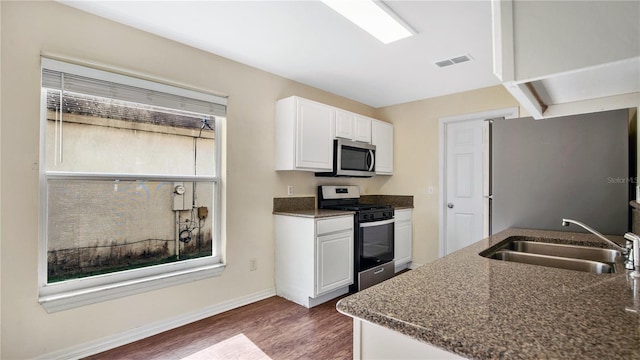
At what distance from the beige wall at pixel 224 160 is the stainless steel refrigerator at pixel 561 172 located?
4.90ft

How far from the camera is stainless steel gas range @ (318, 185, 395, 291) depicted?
337 centimetres

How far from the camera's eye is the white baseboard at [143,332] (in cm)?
207

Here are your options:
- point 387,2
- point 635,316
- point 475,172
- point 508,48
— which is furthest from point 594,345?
point 475,172

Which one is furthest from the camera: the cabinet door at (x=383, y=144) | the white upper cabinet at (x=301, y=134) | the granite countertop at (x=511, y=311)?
the cabinet door at (x=383, y=144)

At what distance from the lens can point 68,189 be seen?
2145 mm

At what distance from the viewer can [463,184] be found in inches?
156

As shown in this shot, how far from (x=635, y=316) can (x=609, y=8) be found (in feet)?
2.31

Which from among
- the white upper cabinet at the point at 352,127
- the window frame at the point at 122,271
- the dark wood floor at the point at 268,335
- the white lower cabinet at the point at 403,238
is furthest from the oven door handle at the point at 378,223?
the window frame at the point at 122,271

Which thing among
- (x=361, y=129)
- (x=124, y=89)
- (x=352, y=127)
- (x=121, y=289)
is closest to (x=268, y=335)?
(x=121, y=289)

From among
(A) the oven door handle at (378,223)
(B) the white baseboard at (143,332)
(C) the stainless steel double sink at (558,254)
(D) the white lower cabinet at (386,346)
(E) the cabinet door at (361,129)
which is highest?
(E) the cabinet door at (361,129)

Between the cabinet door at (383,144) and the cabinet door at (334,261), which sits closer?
the cabinet door at (334,261)

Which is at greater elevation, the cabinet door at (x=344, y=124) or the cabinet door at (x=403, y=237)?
the cabinet door at (x=344, y=124)

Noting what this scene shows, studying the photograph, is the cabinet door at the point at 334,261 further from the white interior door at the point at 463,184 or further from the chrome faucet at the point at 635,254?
the chrome faucet at the point at 635,254

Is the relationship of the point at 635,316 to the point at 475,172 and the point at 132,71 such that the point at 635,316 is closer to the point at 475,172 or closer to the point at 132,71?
the point at 132,71
